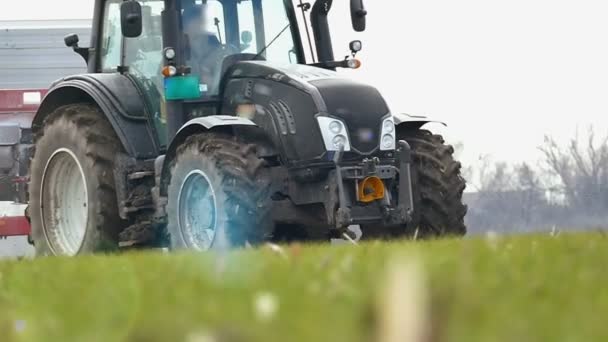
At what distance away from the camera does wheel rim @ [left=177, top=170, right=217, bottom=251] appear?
1056cm

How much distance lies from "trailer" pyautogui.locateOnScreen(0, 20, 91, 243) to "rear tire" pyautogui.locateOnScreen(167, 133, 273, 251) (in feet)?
16.3

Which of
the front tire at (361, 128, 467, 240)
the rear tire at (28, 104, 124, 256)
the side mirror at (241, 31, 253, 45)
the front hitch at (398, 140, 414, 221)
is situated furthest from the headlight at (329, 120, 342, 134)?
the rear tire at (28, 104, 124, 256)

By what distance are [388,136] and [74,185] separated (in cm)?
335

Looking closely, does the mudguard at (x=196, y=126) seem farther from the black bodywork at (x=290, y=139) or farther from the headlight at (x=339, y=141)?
the headlight at (x=339, y=141)

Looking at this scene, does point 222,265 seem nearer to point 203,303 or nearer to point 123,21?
point 203,303

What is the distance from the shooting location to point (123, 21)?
1101 cm

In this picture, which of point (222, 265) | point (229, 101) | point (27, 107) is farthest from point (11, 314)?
point (27, 107)

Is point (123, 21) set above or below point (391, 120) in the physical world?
above

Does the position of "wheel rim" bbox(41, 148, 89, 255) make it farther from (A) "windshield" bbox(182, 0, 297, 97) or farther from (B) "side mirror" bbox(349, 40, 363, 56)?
(B) "side mirror" bbox(349, 40, 363, 56)

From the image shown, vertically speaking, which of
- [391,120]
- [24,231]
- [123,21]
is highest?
[123,21]

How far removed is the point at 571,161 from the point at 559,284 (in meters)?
19.7

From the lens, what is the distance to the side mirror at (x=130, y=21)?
36.0 ft

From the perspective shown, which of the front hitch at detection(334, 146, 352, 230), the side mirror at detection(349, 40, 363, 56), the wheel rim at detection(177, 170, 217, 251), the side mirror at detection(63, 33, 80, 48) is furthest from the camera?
the side mirror at detection(63, 33, 80, 48)

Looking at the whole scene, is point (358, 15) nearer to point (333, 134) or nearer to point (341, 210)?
point (333, 134)
